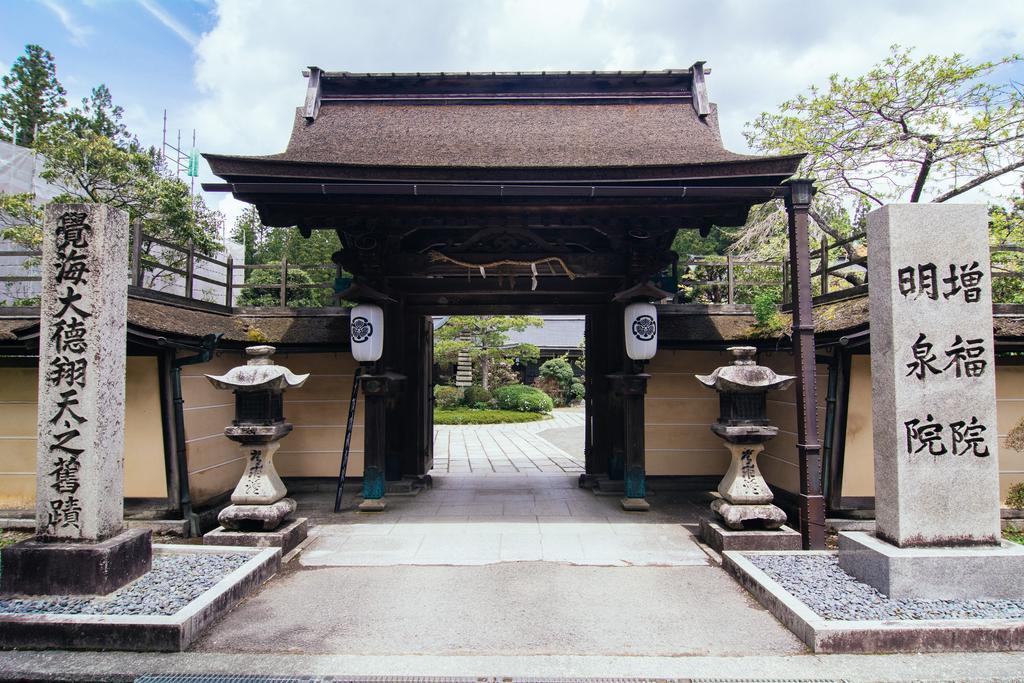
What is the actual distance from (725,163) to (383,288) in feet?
15.9

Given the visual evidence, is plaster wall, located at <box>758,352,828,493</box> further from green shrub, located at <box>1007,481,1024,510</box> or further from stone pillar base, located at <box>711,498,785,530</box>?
green shrub, located at <box>1007,481,1024,510</box>

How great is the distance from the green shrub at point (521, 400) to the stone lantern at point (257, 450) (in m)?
18.6

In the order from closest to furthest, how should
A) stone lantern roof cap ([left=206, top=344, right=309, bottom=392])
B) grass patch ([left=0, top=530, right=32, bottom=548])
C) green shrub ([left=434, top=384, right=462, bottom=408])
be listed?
1. stone lantern roof cap ([left=206, top=344, right=309, bottom=392])
2. grass patch ([left=0, top=530, right=32, bottom=548])
3. green shrub ([left=434, top=384, right=462, bottom=408])

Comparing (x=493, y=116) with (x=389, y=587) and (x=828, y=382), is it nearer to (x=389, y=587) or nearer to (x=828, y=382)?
(x=828, y=382)

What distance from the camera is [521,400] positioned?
80.6ft

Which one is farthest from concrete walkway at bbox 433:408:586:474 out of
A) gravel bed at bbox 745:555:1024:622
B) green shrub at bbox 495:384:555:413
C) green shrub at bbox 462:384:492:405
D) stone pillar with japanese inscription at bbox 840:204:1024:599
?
stone pillar with japanese inscription at bbox 840:204:1024:599

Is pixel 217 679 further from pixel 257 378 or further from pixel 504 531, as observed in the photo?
pixel 504 531

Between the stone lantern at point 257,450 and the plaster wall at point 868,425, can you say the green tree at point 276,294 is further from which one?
the plaster wall at point 868,425

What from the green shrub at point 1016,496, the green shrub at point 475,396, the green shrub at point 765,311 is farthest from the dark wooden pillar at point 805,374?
the green shrub at point 475,396

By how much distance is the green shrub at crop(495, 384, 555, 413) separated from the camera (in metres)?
24.5

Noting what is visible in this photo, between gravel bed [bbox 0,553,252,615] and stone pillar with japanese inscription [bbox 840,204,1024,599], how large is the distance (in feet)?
18.0

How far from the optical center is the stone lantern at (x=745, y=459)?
5637mm

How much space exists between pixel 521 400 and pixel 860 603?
67.8ft

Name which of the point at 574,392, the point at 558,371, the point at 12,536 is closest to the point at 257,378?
the point at 12,536
